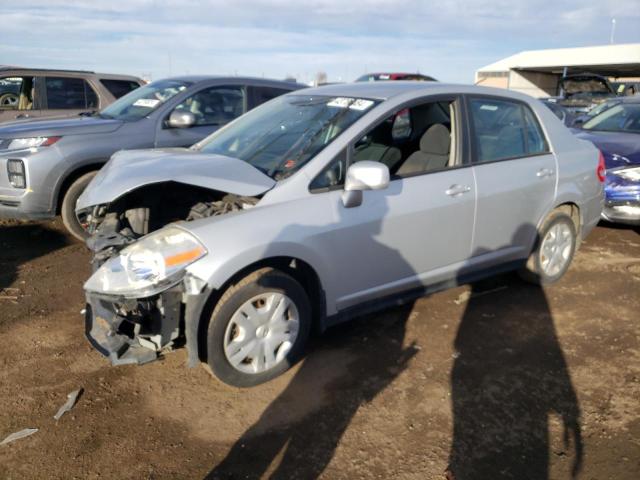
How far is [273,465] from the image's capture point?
2.58 metres

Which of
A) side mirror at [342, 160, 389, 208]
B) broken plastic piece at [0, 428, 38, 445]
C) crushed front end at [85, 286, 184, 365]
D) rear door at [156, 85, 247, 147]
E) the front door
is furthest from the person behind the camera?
rear door at [156, 85, 247, 147]

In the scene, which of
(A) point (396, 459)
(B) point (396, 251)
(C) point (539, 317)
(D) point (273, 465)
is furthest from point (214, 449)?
(C) point (539, 317)

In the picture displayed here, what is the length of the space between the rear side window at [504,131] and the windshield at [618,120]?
3.65 m

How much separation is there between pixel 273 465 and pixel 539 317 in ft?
8.53

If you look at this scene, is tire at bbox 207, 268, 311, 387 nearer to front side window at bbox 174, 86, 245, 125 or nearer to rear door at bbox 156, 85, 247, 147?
rear door at bbox 156, 85, 247, 147

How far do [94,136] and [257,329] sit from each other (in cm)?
368

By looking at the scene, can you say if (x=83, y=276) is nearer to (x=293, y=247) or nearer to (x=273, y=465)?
(x=293, y=247)

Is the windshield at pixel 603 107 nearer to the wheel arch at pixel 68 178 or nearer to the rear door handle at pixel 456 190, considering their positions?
the rear door handle at pixel 456 190

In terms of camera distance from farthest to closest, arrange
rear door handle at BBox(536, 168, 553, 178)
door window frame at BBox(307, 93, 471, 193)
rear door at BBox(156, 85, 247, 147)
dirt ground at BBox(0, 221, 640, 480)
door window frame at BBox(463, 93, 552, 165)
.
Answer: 1. rear door at BBox(156, 85, 247, 147)
2. rear door handle at BBox(536, 168, 553, 178)
3. door window frame at BBox(463, 93, 552, 165)
4. door window frame at BBox(307, 93, 471, 193)
5. dirt ground at BBox(0, 221, 640, 480)

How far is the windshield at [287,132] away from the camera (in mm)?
3418

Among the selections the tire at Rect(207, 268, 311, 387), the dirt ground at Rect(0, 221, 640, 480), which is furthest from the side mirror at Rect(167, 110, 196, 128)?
the tire at Rect(207, 268, 311, 387)

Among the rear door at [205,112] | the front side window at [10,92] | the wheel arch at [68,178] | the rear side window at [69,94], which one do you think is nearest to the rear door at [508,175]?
the rear door at [205,112]

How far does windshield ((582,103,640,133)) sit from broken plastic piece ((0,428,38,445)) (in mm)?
7523

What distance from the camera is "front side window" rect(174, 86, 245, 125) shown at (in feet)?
20.6
